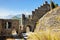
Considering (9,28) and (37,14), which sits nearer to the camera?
(37,14)

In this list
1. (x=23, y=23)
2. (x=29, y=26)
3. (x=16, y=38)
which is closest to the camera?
(x=16, y=38)

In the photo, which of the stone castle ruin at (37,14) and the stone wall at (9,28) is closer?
the stone castle ruin at (37,14)

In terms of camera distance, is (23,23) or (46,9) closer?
(46,9)

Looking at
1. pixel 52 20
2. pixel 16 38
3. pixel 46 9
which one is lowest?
pixel 16 38

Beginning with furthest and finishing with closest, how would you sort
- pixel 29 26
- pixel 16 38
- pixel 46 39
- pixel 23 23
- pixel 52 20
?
pixel 23 23 → pixel 29 26 → pixel 16 38 → pixel 52 20 → pixel 46 39

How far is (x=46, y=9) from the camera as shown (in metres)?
25.0

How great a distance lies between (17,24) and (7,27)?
167cm

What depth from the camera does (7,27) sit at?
92.5 feet

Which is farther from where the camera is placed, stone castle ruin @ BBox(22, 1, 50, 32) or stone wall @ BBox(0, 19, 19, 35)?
stone wall @ BBox(0, 19, 19, 35)

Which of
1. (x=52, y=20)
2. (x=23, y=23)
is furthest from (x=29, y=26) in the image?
(x=52, y=20)

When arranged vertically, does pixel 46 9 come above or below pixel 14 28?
above

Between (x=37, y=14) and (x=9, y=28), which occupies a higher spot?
(x=37, y=14)

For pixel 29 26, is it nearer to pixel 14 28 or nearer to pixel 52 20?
pixel 14 28

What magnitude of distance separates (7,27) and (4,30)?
0.72 metres
